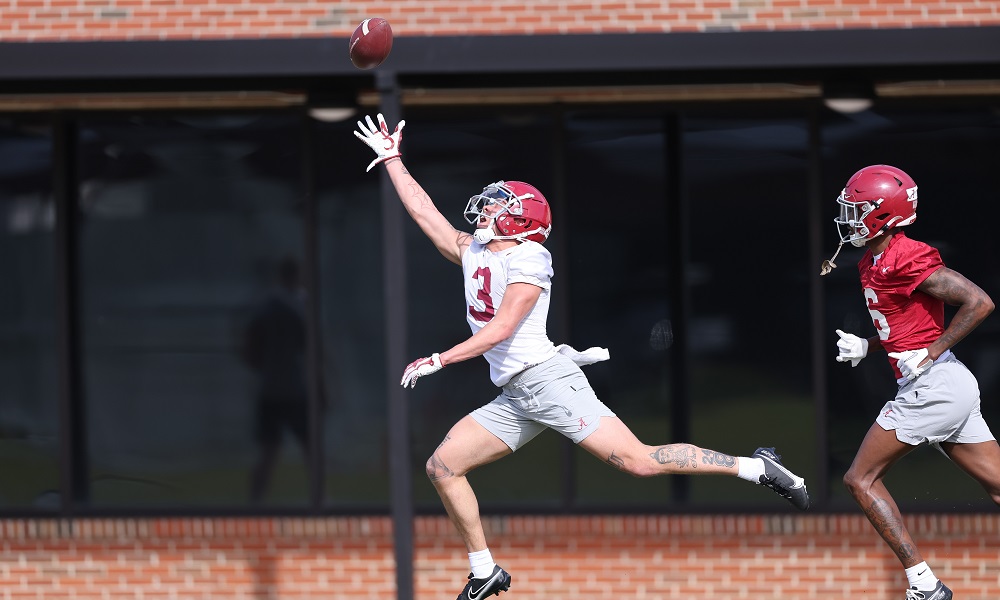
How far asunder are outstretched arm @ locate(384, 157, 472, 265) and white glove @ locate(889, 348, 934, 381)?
2.18m

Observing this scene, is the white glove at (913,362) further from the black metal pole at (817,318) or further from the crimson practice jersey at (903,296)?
the black metal pole at (817,318)

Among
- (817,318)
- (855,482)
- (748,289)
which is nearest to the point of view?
(855,482)

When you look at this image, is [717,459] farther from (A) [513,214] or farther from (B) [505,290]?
(A) [513,214]

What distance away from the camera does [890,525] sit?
19.9 ft

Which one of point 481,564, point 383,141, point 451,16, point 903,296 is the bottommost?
point 481,564

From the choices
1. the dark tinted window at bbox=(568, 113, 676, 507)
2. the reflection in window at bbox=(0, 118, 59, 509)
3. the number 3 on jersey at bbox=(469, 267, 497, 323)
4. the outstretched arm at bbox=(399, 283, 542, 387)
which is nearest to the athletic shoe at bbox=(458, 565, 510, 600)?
the outstretched arm at bbox=(399, 283, 542, 387)

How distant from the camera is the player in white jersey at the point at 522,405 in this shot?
5984mm

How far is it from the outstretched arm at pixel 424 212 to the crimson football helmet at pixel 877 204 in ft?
6.15

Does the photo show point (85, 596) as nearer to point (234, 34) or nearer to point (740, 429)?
point (234, 34)

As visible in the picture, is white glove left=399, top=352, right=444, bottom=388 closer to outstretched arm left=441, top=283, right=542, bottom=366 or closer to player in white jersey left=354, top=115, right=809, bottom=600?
outstretched arm left=441, top=283, right=542, bottom=366

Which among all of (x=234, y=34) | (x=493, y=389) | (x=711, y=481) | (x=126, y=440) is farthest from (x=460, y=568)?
(x=234, y=34)

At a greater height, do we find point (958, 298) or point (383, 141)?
point (383, 141)

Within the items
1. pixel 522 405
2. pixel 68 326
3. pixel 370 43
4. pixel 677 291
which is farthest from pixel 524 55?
pixel 68 326

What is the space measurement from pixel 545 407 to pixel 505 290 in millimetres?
604
